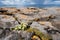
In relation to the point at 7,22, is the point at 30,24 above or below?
below

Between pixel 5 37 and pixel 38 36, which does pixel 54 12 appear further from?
pixel 5 37

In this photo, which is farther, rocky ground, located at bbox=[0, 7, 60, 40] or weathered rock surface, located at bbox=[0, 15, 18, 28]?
weathered rock surface, located at bbox=[0, 15, 18, 28]

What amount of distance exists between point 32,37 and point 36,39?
0.30 meters

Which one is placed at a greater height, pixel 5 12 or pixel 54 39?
pixel 5 12

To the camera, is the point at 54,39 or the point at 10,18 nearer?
the point at 54,39

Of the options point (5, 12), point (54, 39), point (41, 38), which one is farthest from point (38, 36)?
point (5, 12)

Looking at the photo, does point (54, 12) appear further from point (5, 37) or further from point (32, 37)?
point (5, 37)

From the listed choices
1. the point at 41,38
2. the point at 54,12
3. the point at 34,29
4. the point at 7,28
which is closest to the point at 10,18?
the point at 7,28

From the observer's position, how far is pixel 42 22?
12781 mm

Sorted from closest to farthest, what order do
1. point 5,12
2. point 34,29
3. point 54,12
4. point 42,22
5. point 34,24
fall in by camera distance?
1. point 34,29
2. point 34,24
3. point 42,22
4. point 5,12
5. point 54,12

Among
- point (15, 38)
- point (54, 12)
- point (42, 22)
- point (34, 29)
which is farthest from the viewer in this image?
point (54, 12)

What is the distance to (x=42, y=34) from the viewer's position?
1052 cm

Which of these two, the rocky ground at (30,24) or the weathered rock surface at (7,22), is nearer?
the rocky ground at (30,24)

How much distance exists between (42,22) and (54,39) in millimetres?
2558
